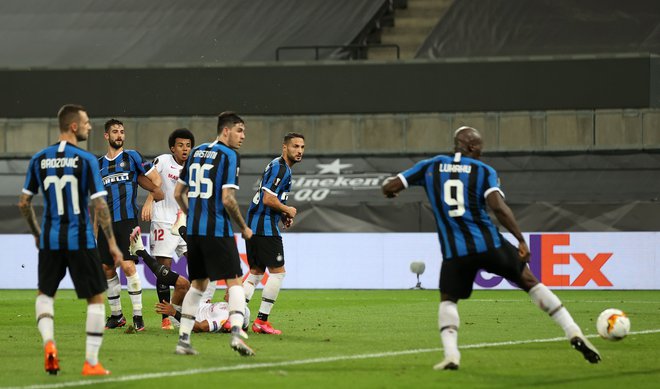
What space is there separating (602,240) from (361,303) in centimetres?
580

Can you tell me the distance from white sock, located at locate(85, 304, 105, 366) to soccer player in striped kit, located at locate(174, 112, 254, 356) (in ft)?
4.85

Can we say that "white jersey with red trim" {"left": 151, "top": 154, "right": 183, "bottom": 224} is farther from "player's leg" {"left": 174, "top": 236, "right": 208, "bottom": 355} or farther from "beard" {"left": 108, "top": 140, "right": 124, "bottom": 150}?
"player's leg" {"left": 174, "top": 236, "right": 208, "bottom": 355}

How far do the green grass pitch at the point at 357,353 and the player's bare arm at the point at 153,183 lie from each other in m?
1.57

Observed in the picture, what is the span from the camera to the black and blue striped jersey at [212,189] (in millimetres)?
11211

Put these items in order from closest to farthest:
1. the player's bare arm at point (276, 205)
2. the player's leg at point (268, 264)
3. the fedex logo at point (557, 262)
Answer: the player's bare arm at point (276, 205) → the player's leg at point (268, 264) → the fedex logo at point (557, 262)

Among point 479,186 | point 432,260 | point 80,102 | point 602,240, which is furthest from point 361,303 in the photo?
point 80,102

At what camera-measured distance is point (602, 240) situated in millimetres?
23062

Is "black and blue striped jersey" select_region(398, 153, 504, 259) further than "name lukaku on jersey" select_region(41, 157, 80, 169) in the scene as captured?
Yes

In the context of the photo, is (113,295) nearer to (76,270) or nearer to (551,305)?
(76,270)

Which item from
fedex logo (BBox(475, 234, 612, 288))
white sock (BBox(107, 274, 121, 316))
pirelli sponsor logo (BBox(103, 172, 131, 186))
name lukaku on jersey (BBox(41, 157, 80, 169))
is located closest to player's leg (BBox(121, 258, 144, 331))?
white sock (BBox(107, 274, 121, 316))

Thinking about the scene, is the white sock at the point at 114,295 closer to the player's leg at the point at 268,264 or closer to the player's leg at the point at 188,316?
the player's leg at the point at 268,264

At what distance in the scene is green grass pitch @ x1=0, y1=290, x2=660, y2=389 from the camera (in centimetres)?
946

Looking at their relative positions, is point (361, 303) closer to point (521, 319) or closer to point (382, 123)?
point (521, 319)

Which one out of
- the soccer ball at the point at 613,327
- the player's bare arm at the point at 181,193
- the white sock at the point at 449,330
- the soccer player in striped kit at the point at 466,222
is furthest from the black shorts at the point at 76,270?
the soccer ball at the point at 613,327
